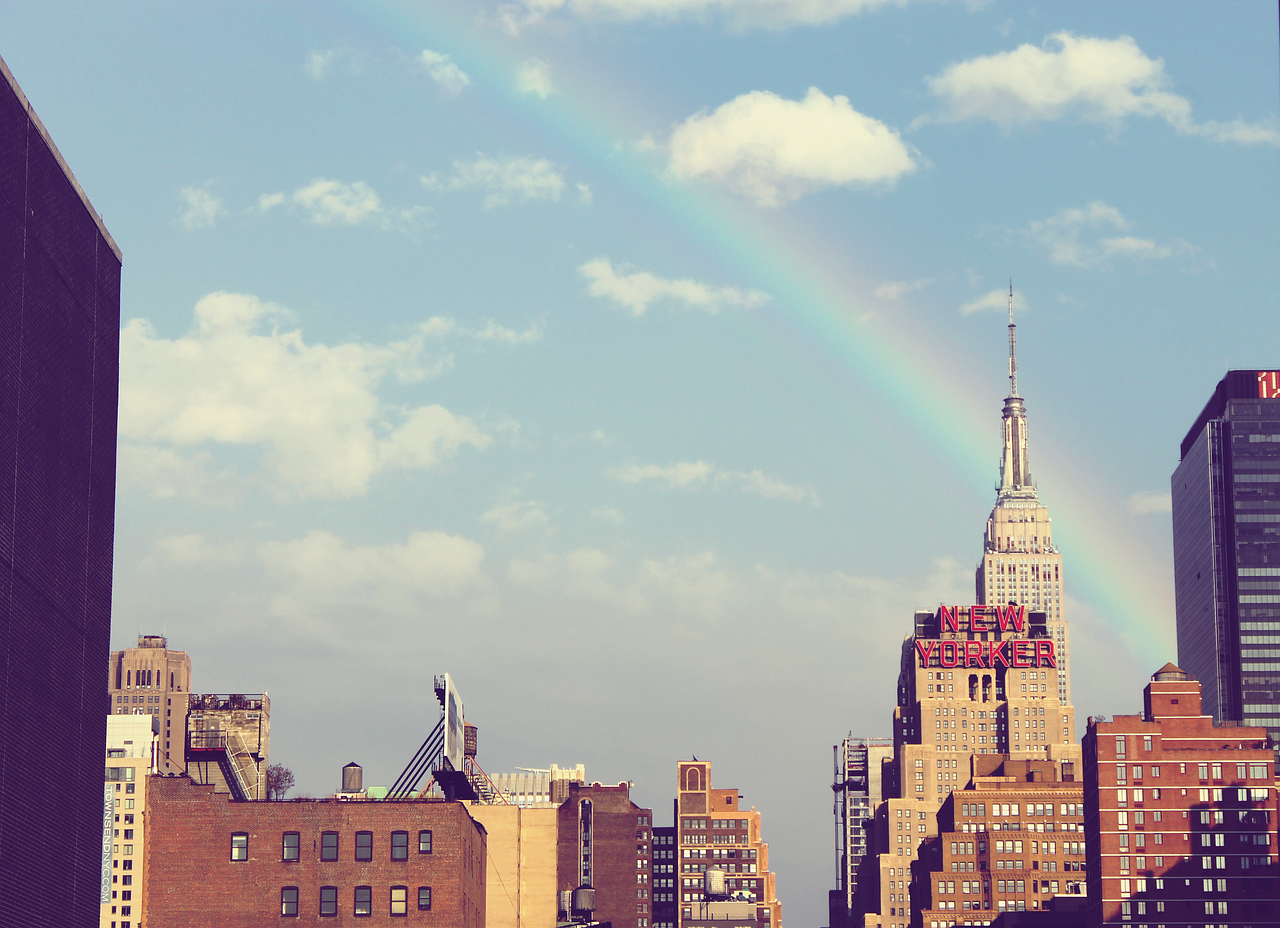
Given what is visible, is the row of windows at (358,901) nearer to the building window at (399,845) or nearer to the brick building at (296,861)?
the brick building at (296,861)

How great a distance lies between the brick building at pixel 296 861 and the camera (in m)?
164

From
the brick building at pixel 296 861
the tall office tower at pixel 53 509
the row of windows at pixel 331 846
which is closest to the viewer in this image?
the tall office tower at pixel 53 509

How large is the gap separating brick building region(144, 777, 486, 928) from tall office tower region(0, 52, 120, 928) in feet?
64.7

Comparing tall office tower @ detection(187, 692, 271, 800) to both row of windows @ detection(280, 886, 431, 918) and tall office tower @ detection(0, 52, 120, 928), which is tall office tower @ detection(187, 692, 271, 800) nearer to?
row of windows @ detection(280, 886, 431, 918)

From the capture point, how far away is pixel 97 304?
14438cm

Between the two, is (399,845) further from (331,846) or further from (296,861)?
(296,861)

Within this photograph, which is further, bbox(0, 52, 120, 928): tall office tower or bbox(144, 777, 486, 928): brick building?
bbox(144, 777, 486, 928): brick building

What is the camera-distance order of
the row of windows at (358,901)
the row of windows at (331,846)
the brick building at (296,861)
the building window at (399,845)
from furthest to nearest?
the building window at (399,845) → the row of windows at (331,846) → the row of windows at (358,901) → the brick building at (296,861)

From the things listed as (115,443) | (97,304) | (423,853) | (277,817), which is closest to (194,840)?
(277,817)

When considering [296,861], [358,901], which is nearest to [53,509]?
[296,861]

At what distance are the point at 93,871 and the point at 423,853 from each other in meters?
31.9

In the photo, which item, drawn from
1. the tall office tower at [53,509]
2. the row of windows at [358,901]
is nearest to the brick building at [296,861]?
the row of windows at [358,901]

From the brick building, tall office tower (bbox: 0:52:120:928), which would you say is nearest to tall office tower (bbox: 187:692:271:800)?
the brick building

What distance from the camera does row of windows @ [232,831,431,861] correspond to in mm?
165000
